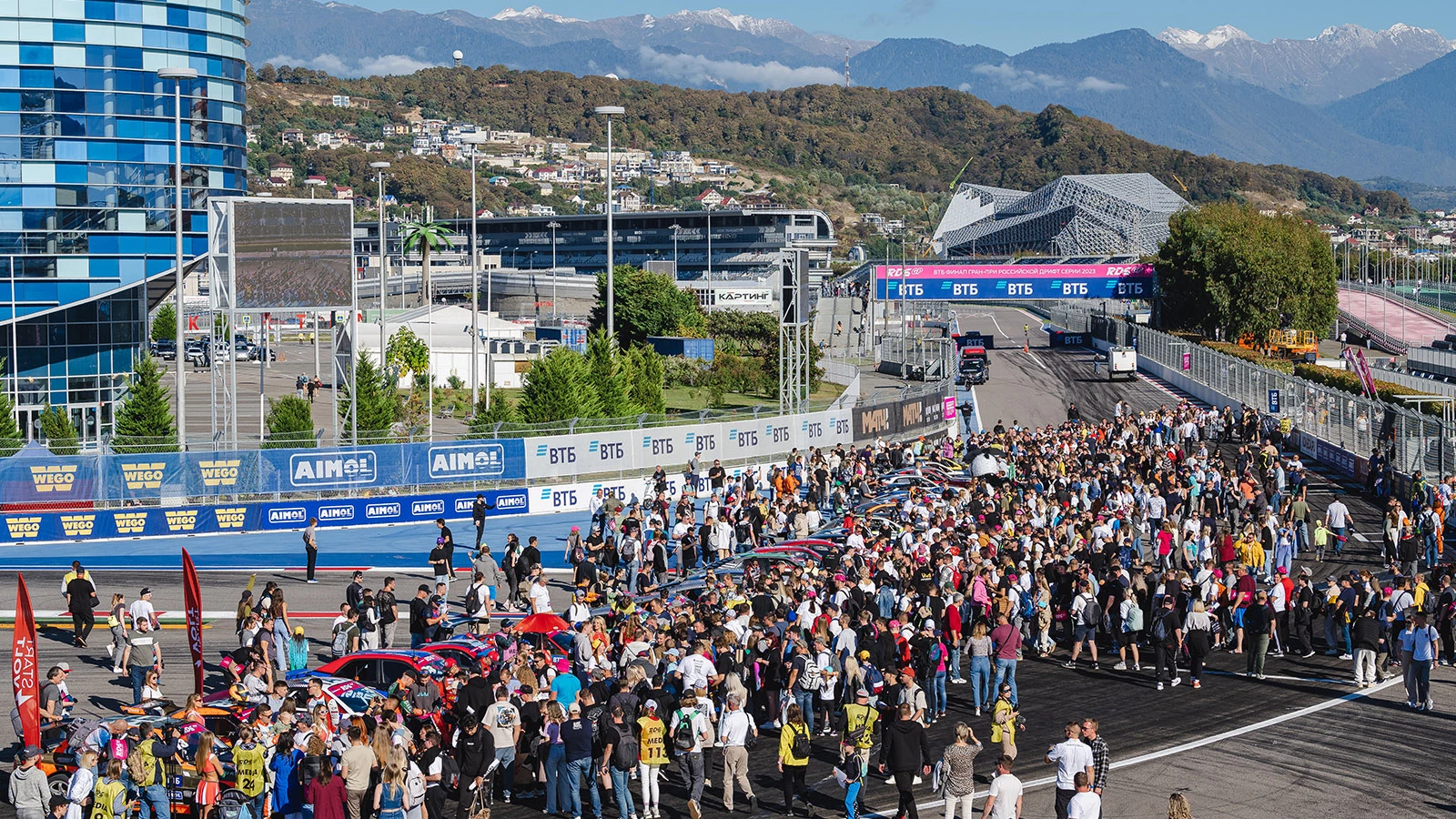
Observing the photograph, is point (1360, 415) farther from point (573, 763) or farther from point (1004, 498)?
point (573, 763)

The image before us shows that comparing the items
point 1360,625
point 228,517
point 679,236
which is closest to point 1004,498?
point 1360,625

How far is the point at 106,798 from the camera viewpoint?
1422 centimetres

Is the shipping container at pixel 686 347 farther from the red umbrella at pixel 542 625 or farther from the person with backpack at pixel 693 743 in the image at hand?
the person with backpack at pixel 693 743

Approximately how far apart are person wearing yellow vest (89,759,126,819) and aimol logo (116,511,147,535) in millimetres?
21298

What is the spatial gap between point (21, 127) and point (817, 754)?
43785mm

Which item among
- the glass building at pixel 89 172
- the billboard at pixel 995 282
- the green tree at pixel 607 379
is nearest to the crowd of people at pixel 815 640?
the green tree at pixel 607 379

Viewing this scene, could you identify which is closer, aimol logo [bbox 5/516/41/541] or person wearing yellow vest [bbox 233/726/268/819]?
person wearing yellow vest [bbox 233/726/268/819]

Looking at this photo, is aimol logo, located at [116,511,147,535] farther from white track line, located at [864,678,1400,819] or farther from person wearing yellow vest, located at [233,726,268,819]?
white track line, located at [864,678,1400,819]

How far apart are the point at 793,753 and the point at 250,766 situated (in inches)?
218

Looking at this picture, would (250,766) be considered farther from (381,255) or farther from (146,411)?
(381,255)

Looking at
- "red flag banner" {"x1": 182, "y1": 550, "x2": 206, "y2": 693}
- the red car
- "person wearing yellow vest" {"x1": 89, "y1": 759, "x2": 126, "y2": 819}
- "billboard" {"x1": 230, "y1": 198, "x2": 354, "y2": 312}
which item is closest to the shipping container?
"billboard" {"x1": 230, "y1": 198, "x2": 354, "y2": 312}

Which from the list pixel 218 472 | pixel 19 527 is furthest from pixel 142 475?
pixel 19 527

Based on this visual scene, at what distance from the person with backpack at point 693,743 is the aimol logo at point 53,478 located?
23.0m

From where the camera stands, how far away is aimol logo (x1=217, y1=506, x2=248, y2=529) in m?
35.0
